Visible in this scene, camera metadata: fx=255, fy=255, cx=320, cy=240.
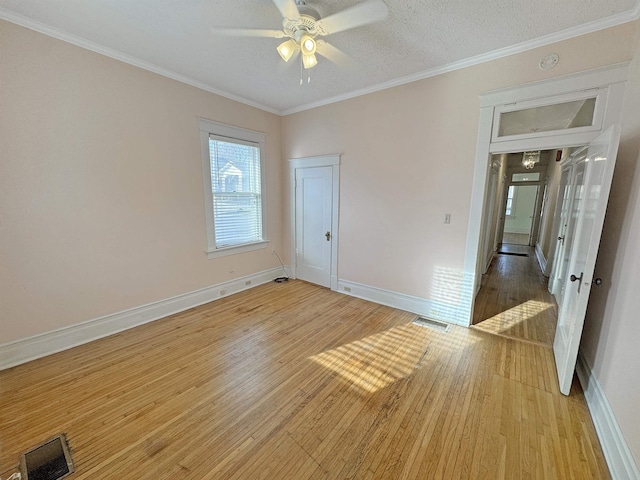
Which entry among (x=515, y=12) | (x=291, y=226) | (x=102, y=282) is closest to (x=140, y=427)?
(x=102, y=282)

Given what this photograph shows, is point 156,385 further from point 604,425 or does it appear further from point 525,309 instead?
point 525,309

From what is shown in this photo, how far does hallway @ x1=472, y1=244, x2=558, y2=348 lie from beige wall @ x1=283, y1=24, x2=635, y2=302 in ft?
2.39

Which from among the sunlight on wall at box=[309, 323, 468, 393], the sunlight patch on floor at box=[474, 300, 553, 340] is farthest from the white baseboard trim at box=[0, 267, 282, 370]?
the sunlight patch on floor at box=[474, 300, 553, 340]

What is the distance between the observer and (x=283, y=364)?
234 centimetres

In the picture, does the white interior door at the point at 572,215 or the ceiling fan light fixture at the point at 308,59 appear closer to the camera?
the ceiling fan light fixture at the point at 308,59

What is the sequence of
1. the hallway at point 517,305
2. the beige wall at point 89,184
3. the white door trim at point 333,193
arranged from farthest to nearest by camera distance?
the white door trim at point 333,193 < the hallway at point 517,305 < the beige wall at point 89,184

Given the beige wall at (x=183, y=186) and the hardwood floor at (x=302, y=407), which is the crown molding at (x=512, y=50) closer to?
the beige wall at (x=183, y=186)

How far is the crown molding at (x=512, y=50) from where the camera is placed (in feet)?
6.58

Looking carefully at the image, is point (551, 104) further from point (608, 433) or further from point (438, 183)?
point (608, 433)

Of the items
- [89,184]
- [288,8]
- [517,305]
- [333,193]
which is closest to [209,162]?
[89,184]

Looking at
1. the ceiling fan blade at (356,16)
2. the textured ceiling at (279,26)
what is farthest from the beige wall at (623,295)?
the ceiling fan blade at (356,16)

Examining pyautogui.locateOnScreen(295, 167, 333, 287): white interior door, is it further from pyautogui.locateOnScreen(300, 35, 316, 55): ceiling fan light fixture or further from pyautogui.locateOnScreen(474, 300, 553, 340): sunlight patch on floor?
pyautogui.locateOnScreen(474, 300, 553, 340): sunlight patch on floor

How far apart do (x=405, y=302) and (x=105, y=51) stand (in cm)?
435

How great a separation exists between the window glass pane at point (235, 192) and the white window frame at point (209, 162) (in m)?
0.07
